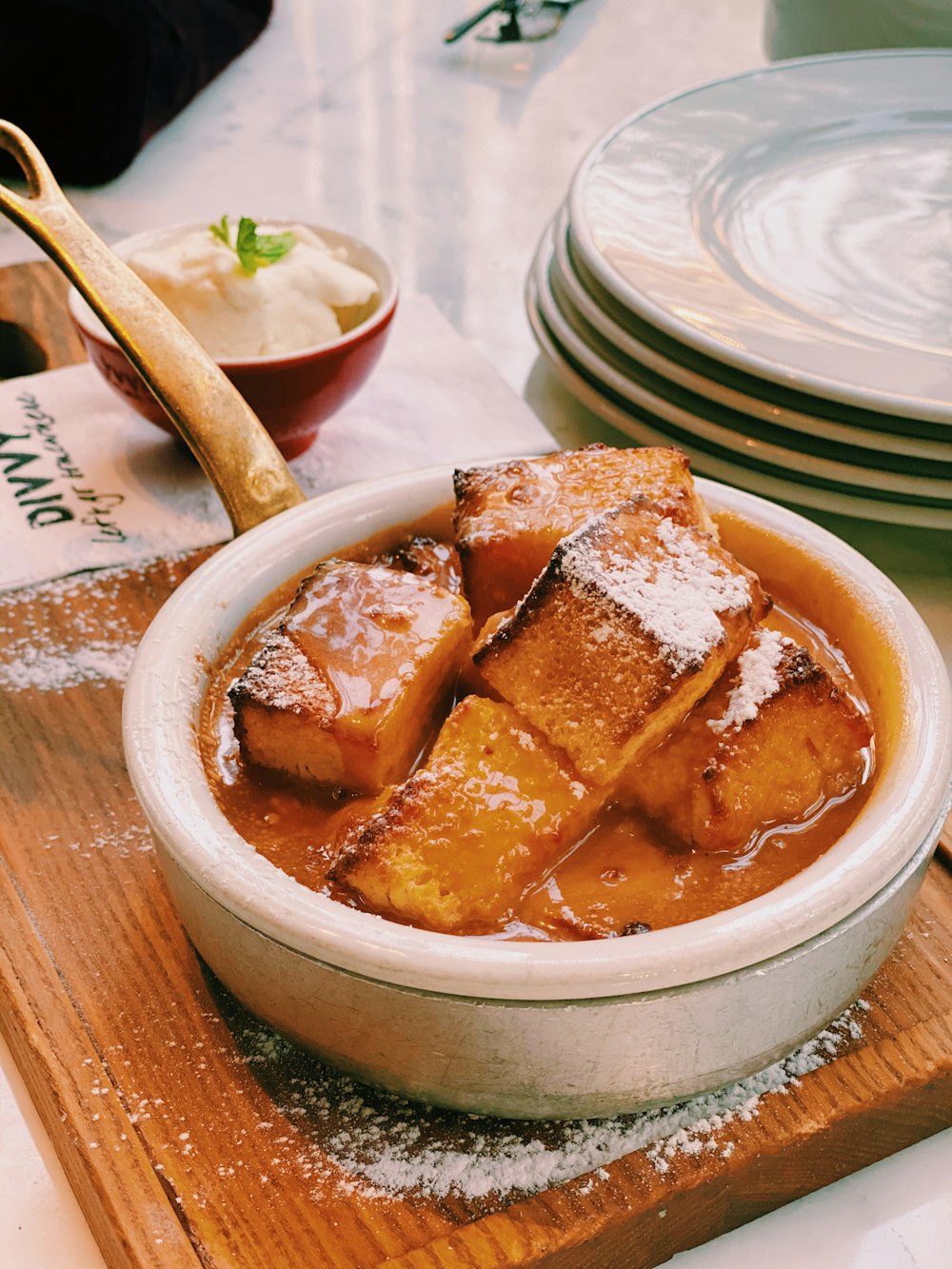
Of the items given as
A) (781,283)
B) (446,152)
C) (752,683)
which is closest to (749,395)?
(781,283)

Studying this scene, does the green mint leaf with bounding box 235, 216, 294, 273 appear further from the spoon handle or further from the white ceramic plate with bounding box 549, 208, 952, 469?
the white ceramic plate with bounding box 549, 208, 952, 469

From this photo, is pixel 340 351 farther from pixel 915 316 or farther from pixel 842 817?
pixel 842 817

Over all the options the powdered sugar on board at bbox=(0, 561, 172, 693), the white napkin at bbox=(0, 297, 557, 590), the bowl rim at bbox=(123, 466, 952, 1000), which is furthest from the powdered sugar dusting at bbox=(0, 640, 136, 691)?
the bowl rim at bbox=(123, 466, 952, 1000)

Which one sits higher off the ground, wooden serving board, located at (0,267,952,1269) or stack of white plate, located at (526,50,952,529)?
stack of white plate, located at (526,50,952,529)

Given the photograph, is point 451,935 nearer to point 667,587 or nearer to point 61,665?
point 667,587

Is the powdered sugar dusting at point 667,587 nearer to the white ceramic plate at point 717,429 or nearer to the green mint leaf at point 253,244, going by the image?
the white ceramic plate at point 717,429
